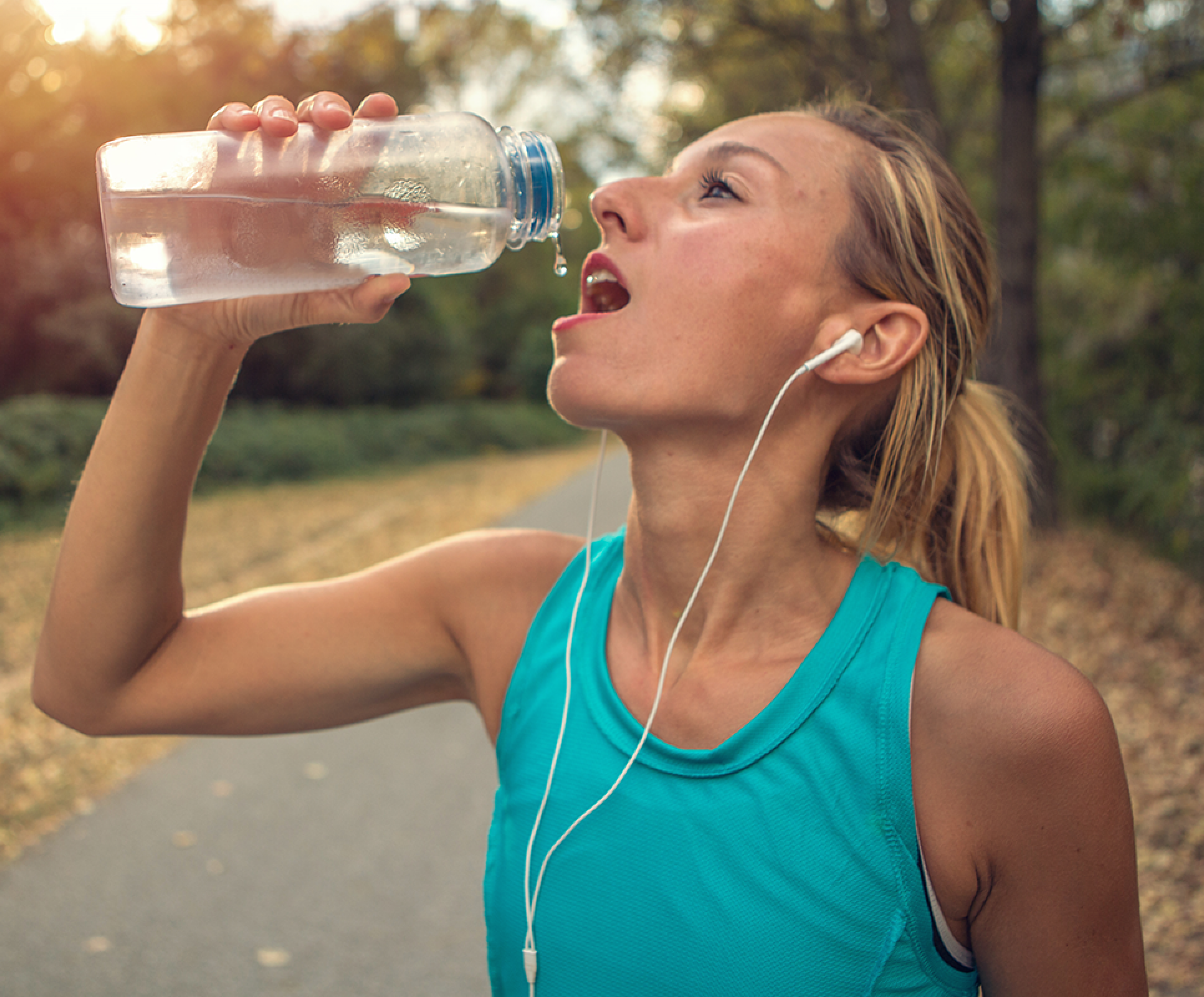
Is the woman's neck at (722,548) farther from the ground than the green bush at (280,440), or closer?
farther from the ground

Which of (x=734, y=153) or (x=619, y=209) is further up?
(x=734, y=153)

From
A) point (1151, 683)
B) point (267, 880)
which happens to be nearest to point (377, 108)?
point (267, 880)

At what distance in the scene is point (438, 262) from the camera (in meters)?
1.91

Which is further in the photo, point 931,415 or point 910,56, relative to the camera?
point 910,56

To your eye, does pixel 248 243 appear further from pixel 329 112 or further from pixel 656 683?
pixel 656 683

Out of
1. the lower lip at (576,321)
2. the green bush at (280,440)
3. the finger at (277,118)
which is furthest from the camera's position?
the green bush at (280,440)

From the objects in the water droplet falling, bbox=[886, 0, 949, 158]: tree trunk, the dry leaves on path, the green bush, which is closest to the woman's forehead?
the water droplet falling

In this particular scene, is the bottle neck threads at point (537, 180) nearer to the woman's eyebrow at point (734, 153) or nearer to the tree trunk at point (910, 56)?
the woman's eyebrow at point (734, 153)

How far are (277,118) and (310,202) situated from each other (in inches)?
12.9

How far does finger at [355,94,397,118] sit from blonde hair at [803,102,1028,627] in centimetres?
79

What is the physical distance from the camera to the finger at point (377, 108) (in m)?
1.57

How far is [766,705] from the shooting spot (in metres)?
1.61

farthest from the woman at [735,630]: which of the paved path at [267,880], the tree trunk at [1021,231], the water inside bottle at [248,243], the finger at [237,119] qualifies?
the tree trunk at [1021,231]

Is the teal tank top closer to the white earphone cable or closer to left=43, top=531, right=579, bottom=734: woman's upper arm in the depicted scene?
the white earphone cable
